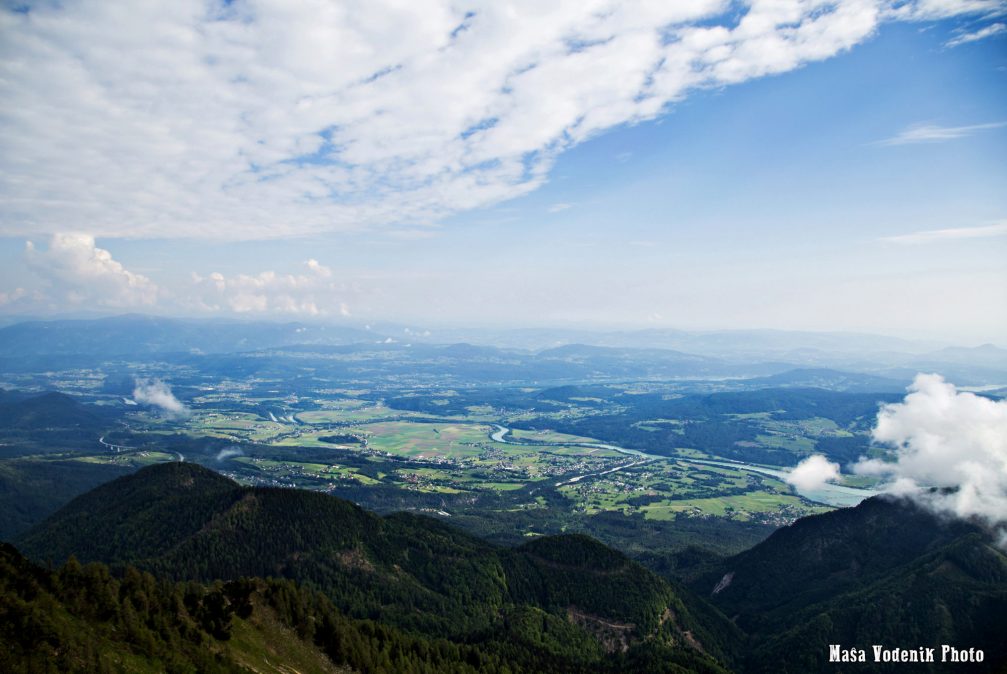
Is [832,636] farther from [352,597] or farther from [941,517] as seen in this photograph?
[352,597]

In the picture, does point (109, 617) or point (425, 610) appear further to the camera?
point (425, 610)

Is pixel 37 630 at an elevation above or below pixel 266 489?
above

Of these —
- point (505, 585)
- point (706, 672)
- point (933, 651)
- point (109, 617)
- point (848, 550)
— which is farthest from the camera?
point (848, 550)

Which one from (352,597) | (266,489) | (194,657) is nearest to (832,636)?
(352,597)

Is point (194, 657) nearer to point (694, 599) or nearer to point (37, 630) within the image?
point (37, 630)

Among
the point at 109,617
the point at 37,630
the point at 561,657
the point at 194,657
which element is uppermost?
the point at 37,630

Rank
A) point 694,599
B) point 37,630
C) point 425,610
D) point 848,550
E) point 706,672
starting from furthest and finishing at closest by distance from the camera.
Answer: point 848,550
point 694,599
point 425,610
point 706,672
point 37,630

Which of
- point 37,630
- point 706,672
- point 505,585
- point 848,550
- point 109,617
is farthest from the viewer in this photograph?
point 848,550

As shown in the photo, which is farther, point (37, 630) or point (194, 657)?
point (194, 657)

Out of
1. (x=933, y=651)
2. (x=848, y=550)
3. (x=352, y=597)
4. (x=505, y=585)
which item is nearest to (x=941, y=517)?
(x=848, y=550)
